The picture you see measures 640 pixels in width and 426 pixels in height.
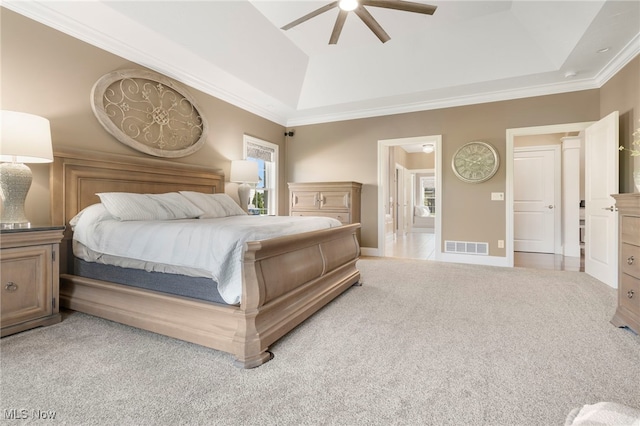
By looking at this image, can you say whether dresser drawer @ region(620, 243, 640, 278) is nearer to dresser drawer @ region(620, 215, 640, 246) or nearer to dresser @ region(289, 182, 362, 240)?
dresser drawer @ region(620, 215, 640, 246)

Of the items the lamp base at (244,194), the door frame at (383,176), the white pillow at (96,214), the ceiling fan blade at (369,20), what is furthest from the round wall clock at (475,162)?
the white pillow at (96,214)

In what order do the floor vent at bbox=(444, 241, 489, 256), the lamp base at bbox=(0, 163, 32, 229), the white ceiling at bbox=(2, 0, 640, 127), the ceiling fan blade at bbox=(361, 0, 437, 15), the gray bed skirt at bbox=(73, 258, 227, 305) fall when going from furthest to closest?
the floor vent at bbox=(444, 241, 489, 256), the white ceiling at bbox=(2, 0, 640, 127), the ceiling fan blade at bbox=(361, 0, 437, 15), the lamp base at bbox=(0, 163, 32, 229), the gray bed skirt at bbox=(73, 258, 227, 305)

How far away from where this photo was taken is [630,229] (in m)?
2.23

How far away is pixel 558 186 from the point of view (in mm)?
5855

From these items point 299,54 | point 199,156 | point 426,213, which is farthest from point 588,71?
point 426,213

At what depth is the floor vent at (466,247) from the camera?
16.0ft

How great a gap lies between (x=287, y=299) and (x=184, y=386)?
80 centimetres

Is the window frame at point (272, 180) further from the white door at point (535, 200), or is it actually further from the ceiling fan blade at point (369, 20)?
the white door at point (535, 200)

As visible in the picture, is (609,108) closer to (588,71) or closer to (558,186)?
(588,71)

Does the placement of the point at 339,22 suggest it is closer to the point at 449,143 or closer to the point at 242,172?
the point at 242,172

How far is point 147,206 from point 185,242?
44.6 inches

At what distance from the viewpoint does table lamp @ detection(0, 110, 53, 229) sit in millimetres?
2182

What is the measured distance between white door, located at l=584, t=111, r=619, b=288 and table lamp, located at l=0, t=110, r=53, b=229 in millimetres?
5484

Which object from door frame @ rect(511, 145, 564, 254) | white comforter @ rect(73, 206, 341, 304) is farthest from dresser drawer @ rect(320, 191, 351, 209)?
door frame @ rect(511, 145, 564, 254)
